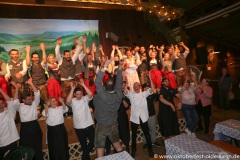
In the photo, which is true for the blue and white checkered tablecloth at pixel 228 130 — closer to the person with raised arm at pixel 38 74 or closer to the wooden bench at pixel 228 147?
the wooden bench at pixel 228 147

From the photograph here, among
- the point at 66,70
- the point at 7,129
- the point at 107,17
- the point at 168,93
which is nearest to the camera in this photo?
the point at 7,129

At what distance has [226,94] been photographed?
838 cm

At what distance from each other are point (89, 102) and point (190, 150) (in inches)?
115

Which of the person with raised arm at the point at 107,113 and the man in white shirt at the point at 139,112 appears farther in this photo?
the man in white shirt at the point at 139,112

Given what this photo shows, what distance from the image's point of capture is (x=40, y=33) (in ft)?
23.9

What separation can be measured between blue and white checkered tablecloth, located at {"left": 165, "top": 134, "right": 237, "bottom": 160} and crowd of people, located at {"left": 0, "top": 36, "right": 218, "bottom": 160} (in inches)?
43.0

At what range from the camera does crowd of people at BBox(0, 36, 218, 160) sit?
3.60 metres

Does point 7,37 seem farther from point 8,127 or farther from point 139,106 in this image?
point 139,106

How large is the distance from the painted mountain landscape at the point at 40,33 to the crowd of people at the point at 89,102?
6.78 ft

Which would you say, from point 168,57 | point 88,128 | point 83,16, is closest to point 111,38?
point 83,16

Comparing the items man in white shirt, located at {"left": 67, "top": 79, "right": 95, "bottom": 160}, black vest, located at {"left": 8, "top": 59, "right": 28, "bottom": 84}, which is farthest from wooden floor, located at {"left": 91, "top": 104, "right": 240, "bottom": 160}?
black vest, located at {"left": 8, "top": 59, "right": 28, "bottom": 84}

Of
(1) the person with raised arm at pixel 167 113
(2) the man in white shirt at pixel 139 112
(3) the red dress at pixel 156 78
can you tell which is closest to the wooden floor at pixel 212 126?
(2) the man in white shirt at pixel 139 112

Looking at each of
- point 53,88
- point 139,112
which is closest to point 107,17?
point 53,88

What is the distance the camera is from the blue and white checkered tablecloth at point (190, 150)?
2.45 meters
